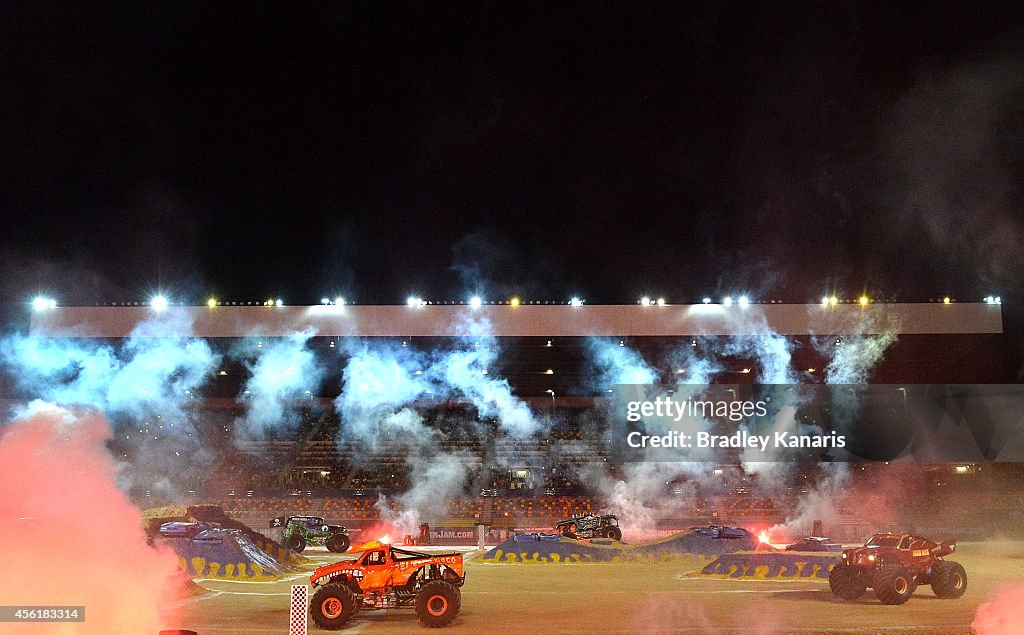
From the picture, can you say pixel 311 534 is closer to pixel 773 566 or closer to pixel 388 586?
pixel 388 586

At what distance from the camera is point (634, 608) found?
1510cm

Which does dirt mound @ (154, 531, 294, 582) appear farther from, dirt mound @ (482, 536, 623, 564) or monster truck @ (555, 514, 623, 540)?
monster truck @ (555, 514, 623, 540)

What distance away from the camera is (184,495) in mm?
34094

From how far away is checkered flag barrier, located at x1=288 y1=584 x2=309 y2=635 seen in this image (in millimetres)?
10695

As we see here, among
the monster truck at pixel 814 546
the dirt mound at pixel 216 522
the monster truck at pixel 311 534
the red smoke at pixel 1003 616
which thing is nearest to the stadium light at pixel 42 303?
the dirt mound at pixel 216 522

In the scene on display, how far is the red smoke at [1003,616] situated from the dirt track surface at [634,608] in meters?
0.45

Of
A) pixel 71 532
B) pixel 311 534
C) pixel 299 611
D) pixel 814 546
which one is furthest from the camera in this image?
pixel 311 534

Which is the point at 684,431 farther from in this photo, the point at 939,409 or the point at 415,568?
the point at 415,568

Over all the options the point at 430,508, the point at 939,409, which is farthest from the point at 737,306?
the point at 430,508

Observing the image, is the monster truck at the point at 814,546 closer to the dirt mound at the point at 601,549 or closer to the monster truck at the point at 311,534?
the dirt mound at the point at 601,549

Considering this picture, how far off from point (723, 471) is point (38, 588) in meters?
31.1

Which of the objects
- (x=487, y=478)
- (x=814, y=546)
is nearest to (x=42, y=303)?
(x=487, y=478)

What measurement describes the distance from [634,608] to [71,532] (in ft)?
33.9

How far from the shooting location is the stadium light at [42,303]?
27822mm
